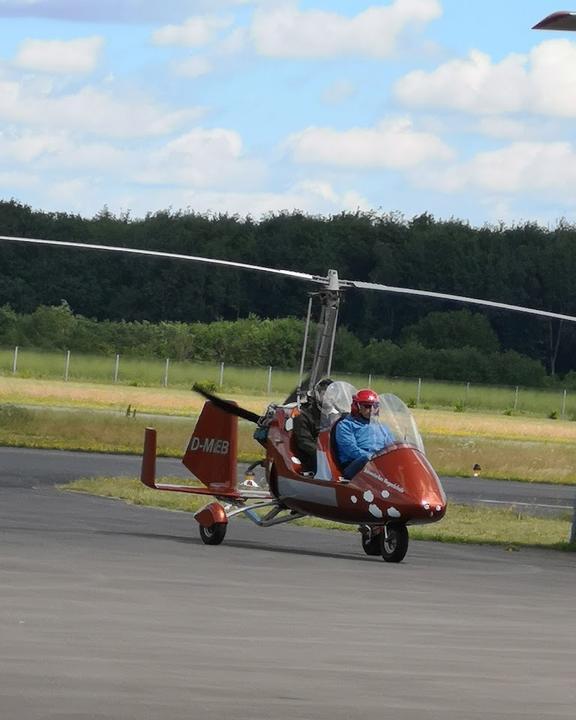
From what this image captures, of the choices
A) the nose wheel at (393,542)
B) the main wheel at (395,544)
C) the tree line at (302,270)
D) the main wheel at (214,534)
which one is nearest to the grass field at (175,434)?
the main wheel at (214,534)

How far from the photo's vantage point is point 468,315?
109250 mm

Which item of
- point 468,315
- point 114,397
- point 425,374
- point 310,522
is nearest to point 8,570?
point 310,522

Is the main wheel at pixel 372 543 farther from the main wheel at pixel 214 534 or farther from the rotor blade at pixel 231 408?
the rotor blade at pixel 231 408

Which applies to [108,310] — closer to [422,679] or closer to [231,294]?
[231,294]

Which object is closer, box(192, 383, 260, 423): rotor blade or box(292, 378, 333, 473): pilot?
box(292, 378, 333, 473): pilot

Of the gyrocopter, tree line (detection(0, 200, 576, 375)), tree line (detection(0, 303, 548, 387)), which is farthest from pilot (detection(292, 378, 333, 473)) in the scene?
tree line (detection(0, 200, 576, 375))

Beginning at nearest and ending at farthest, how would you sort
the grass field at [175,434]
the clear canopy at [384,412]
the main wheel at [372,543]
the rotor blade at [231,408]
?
the clear canopy at [384,412] → the main wheel at [372,543] → the rotor blade at [231,408] → the grass field at [175,434]

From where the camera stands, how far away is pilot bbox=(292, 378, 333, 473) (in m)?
19.7

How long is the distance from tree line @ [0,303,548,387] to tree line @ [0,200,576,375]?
1.51 metres

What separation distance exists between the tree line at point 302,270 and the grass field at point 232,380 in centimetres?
1020

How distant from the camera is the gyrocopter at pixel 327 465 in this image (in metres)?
18.2

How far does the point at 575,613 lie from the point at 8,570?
15.1 feet

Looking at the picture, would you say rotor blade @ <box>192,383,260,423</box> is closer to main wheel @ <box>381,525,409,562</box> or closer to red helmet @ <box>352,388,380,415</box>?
red helmet @ <box>352,388,380,415</box>

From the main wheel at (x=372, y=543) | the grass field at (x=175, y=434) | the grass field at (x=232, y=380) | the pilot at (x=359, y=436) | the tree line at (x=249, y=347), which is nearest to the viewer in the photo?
the pilot at (x=359, y=436)
